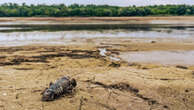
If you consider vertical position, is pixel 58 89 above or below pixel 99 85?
above

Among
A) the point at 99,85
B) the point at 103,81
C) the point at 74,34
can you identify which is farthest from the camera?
the point at 74,34

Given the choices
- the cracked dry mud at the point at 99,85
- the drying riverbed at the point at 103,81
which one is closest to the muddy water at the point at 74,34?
the drying riverbed at the point at 103,81

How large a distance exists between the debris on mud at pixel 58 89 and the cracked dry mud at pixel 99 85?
17 centimetres

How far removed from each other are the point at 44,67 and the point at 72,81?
3.16 m

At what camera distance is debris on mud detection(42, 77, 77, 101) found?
5.64 m

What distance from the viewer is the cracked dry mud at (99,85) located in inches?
215

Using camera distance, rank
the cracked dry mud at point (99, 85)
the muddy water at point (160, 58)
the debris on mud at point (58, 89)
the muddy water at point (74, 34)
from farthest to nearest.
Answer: the muddy water at point (74, 34)
the muddy water at point (160, 58)
the debris on mud at point (58, 89)
the cracked dry mud at point (99, 85)

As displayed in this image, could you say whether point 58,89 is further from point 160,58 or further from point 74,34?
point 74,34

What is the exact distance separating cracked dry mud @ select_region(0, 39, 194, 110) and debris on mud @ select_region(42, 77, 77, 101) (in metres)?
0.17

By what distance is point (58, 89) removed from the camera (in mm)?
5801

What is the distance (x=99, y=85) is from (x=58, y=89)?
160cm

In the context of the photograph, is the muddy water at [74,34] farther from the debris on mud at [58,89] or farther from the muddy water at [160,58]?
the debris on mud at [58,89]

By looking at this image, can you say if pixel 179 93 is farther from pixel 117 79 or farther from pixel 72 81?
pixel 72 81

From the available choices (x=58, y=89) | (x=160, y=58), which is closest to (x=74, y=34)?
(x=160, y=58)
